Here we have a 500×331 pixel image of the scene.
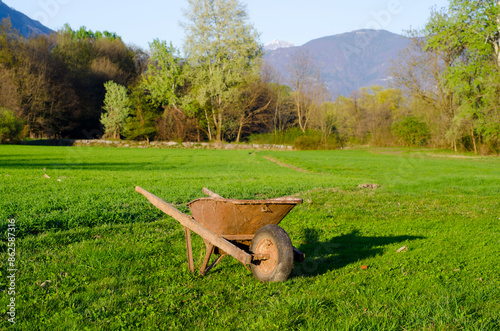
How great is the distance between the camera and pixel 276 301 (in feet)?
10.1

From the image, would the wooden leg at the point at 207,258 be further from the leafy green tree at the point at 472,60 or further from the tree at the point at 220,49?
the tree at the point at 220,49

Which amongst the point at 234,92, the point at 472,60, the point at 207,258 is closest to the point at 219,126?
the point at 234,92

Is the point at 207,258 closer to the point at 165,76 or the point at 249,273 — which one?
the point at 249,273

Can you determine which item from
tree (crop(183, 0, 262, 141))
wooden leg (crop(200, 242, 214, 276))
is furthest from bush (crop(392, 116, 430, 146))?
wooden leg (crop(200, 242, 214, 276))

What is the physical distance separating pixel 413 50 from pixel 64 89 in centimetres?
4137

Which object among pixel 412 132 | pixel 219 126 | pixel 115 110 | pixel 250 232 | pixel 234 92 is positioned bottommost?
pixel 250 232

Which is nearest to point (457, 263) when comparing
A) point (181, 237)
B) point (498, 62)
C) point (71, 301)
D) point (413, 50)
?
point (181, 237)

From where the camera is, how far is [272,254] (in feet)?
11.2

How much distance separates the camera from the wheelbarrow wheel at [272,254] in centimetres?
323

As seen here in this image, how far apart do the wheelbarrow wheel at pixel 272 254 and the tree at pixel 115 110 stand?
4447 cm

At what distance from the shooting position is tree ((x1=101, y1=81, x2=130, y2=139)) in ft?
146

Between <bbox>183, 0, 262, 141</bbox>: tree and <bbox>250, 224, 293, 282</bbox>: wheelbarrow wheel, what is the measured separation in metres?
40.8

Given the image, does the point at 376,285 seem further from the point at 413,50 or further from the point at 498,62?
the point at 413,50

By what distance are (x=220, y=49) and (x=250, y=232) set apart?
4201cm
